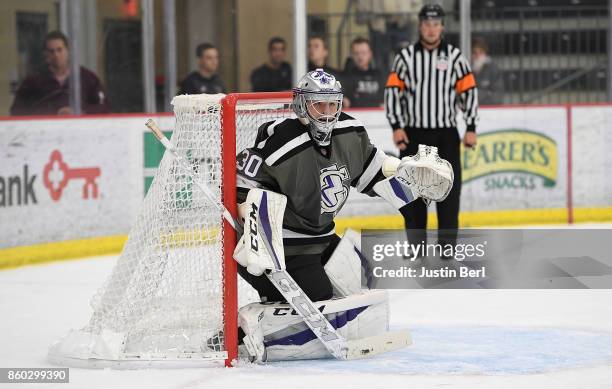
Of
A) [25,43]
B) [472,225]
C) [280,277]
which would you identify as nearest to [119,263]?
[280,277]

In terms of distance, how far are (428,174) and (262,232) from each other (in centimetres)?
58

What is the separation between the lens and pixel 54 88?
23.8 ft

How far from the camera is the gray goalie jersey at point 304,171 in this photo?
13.0 ft

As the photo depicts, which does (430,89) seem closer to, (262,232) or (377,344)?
(377,344)

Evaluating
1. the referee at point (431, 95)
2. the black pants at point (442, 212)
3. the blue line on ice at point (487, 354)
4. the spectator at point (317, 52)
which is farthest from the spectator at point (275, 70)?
the blue line on ice at point (487, 354)

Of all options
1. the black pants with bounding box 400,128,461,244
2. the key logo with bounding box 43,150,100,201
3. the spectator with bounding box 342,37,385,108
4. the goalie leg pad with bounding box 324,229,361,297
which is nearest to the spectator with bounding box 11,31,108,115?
the key logo with bounding box 43,150,100,201

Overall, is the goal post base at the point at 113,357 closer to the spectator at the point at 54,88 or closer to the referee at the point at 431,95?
the referee at the point at 431,95

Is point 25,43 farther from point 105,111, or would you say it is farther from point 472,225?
point 472,225

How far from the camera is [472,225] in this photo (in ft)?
25.7

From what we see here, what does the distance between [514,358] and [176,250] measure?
113 cm
